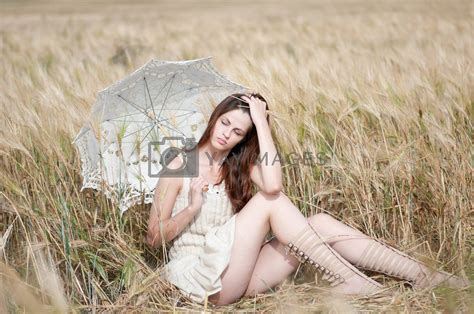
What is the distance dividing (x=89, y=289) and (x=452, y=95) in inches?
81.4

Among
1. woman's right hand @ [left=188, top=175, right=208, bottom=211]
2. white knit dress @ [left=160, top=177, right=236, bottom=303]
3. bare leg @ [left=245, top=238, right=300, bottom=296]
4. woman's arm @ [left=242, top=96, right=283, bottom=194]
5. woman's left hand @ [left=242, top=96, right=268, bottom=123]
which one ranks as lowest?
bare leg @ [left=245, top=238, right=300, bottom=296]

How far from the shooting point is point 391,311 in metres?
2.25

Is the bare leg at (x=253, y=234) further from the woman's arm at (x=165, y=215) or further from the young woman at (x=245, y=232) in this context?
the woman's arm at (x=165, y=215)

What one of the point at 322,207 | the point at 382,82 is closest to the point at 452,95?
the point at 382,82

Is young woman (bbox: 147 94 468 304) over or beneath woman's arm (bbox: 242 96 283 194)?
beneath

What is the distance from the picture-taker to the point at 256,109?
2.51m

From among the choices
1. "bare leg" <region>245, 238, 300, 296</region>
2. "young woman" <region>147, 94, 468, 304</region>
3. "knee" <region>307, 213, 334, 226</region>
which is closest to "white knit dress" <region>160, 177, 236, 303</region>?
"young woman" <region>147, 94, 468, 304</region>

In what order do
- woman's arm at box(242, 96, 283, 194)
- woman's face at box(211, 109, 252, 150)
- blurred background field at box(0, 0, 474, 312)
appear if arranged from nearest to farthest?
blurred background field at box(0, 0, 474, 312) < woman's arm at box(242, 96, 283, 194) < woman's face at box(211, 109, 252, 150)

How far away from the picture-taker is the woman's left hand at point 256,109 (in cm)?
250

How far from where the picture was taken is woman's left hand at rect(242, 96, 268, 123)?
2.50 m

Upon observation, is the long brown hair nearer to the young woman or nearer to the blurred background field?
the young woman

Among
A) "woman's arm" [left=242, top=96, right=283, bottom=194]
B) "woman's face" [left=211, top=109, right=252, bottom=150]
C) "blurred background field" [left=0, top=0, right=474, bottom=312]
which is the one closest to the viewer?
"blurred background field" [left=0, top=0, right=474, bottom=312]

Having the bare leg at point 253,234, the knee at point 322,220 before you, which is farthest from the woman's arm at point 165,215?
the knee at point 322,220

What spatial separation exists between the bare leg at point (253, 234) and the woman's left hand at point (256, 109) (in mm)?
314
